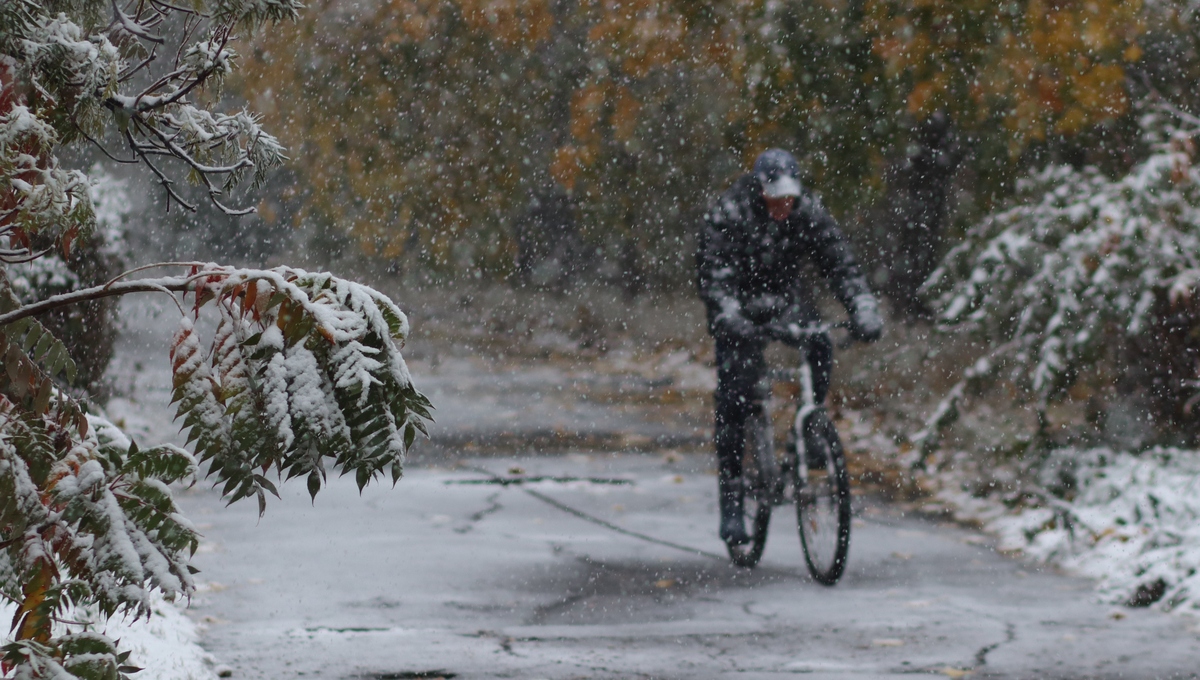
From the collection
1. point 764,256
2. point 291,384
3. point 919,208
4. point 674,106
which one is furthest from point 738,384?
point 674,106

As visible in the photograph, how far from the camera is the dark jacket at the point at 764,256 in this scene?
6.86 metres

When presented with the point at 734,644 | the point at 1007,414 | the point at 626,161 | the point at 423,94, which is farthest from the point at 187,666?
the point at 626,161

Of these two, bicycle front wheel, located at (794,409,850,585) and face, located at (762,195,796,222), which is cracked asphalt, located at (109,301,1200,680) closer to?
bicycle front wheel, located at (794,409,850,585)

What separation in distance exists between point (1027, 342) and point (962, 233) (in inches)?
160

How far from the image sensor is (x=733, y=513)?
7035 mm

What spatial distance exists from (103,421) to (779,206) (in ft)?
14.6

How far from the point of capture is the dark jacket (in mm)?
6859

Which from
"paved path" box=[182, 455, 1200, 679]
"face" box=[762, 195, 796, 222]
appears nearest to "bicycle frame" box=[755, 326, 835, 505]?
"paved path" box=[182, 455, 1200, 679]

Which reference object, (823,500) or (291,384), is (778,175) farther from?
(291,384)

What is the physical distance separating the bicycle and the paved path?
140mm

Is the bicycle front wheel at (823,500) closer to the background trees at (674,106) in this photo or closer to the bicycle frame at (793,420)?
the bicycle frame at (793,420)

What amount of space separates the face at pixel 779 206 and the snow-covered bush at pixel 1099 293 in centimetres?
215

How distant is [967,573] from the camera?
7035 mm

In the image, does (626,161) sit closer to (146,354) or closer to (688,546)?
(146,354)
